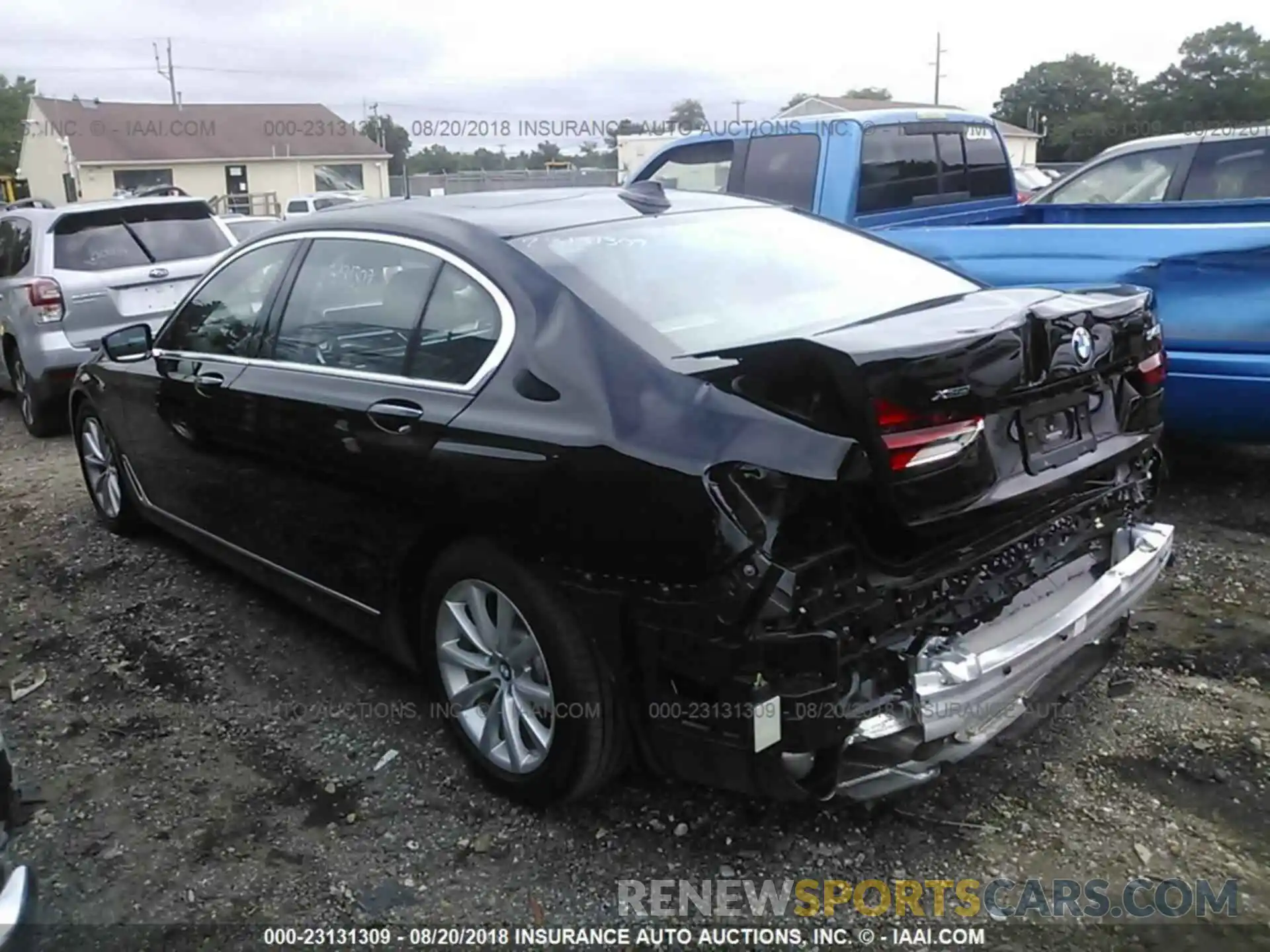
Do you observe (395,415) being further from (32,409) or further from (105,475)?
(32,409)

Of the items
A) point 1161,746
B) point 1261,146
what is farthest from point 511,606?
point 1261,146

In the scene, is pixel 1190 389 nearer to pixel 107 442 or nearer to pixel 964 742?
pixel 964 742

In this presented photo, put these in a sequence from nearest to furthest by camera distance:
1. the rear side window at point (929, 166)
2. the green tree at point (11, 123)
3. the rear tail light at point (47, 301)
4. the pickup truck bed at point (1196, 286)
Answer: the pickup truck bed at point (1196, 286)
the rear side window at point (929, 166)
the rear tail light at point (47, 301)
the green tree at point (11, 123)

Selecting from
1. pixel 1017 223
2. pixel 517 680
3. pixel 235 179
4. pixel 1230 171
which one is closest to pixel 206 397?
pixel 517 680

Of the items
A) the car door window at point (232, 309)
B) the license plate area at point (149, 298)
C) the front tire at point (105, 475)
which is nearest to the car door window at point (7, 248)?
the license plate area at point (149, 298)

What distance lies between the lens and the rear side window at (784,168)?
661 cm

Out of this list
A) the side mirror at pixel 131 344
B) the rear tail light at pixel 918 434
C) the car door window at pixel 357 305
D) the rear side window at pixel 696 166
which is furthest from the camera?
the rear side window at pixel 696 166

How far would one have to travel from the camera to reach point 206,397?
13.1ft

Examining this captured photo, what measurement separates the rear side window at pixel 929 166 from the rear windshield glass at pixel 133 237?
15.4 ft

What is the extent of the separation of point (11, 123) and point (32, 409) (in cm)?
6525

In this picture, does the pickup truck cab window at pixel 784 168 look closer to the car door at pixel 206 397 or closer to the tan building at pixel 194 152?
the car door at pixel 206 397

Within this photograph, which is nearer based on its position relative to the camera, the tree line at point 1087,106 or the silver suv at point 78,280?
the silver suv at point 78,280

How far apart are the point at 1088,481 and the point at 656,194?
1706mm

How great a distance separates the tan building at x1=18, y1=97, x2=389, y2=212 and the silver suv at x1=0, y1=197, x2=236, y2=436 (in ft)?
124
